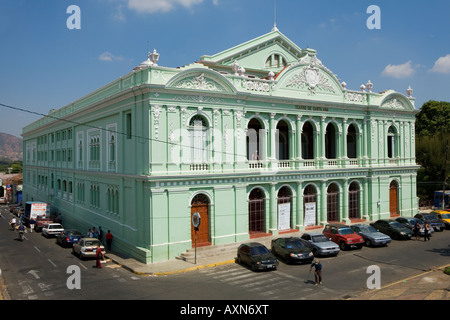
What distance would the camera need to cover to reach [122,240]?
26.2 metres

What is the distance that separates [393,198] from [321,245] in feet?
52.5

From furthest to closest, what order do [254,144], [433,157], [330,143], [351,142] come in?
[433,157]
[351,142]
[330,143]
[254,144]

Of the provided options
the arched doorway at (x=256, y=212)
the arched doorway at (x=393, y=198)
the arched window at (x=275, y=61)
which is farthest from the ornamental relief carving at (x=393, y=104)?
the arched doorway at (x=256, y=212)

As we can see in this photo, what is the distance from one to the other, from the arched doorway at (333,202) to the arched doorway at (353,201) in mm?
1711

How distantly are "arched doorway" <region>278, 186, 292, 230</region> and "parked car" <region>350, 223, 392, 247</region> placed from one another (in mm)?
4816

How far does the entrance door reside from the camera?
36.5 metres

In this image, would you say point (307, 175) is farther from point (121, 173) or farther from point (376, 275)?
point (121, 173)

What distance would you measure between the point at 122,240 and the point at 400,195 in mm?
25659

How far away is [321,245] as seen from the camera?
2417 cm

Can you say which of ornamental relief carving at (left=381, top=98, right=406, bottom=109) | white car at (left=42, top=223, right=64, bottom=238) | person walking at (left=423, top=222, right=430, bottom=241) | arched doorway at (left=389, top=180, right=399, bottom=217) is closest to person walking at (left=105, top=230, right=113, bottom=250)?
white car at (left=42, top=223, right=64, bottom=238)

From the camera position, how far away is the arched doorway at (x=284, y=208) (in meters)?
29.5

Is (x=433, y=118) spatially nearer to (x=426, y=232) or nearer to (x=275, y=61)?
(x=275, y=61)

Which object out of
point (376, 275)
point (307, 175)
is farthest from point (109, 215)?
point (376, 275)

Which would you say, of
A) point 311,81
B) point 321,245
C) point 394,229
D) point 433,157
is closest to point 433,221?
point 394,229
